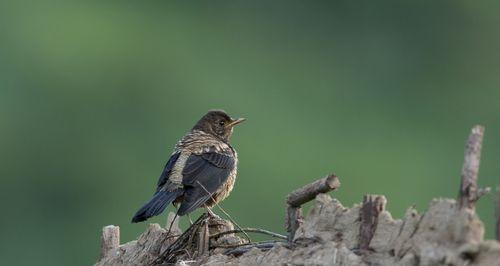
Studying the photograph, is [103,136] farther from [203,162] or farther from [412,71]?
[203,162]

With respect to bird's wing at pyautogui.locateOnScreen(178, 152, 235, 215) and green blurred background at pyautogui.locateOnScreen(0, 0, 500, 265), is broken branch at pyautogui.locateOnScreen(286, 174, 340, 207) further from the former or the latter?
green blurred background at pyautogui.locateOnScreen(0, 0, 500, 265)

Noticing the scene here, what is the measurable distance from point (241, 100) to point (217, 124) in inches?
956

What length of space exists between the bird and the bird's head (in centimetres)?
8

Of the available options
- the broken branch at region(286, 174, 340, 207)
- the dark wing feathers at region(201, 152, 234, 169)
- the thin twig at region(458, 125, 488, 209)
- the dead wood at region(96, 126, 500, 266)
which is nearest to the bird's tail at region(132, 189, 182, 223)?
the dark wing feathers at region(201, 152, 234, 169)

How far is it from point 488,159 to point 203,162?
20.8 metres

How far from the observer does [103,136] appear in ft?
117

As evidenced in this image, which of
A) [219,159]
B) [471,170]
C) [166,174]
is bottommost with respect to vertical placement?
[471,170]

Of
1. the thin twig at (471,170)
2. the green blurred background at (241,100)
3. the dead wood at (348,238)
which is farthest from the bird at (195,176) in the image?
the green blurred background at (241,100)

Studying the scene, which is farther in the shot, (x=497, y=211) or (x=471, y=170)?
(x=497, y=211)

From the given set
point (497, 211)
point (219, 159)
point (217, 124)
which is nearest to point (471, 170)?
point (497, 211)

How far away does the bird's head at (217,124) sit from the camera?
12.9 m

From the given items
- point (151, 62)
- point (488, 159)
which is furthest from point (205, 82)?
point (488, 159)

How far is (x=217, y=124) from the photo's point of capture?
12.9m

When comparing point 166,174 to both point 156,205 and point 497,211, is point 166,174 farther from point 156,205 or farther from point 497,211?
point 497,211
